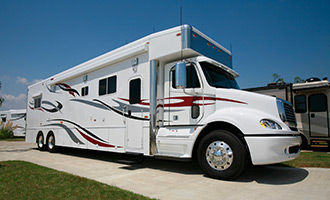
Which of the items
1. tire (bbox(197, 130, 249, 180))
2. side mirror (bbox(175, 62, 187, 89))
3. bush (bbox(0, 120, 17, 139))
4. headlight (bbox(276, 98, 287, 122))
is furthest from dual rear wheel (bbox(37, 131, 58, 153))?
bush (bbox(0, 120, 17, 139))

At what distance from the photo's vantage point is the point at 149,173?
575cm

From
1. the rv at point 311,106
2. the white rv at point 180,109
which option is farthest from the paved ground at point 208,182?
the rv at point 311,106

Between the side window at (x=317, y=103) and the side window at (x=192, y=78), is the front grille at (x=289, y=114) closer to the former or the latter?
the side window at (x=192, y=78)

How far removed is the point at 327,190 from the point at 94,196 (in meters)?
3.95

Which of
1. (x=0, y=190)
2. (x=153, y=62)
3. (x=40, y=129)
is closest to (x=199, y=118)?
(x=153, y=62)

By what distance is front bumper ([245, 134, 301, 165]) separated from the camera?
4.49 m

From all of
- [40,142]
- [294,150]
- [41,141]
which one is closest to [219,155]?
[294,150]

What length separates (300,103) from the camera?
10.5m

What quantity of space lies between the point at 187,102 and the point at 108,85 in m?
3.10

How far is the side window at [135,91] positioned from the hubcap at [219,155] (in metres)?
2.43

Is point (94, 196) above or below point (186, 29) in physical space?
below

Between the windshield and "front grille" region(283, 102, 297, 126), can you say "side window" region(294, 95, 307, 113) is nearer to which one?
"front grille" region(283, 102, 297, 126)

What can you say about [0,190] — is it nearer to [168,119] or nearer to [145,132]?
[145,132]

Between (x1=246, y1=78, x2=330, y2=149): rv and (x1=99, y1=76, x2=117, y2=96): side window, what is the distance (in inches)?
276
